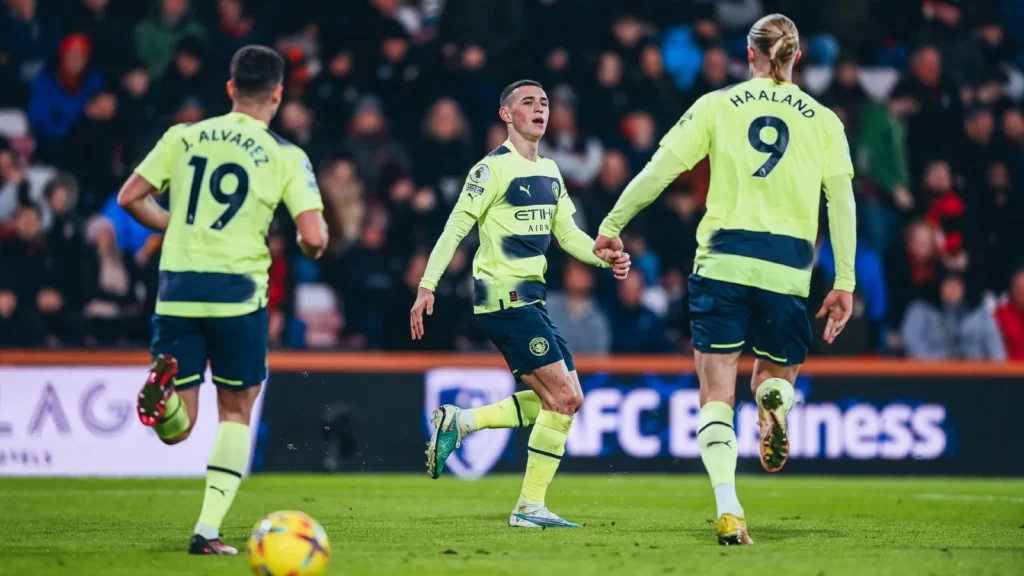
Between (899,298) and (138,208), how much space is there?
405 inches

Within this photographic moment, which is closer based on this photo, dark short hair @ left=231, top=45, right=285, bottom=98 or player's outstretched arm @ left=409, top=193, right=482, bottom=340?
dark short hair @ left=231, top=45, right=285, bottom=98

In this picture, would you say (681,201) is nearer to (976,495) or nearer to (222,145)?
(976,495)

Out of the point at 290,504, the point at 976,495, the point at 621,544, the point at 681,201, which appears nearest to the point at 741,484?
the point at 976,495

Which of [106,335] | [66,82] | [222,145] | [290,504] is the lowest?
[290,504]

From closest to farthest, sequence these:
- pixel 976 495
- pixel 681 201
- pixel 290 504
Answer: pixel 290 504
pixel 976 495
pixel 681 201

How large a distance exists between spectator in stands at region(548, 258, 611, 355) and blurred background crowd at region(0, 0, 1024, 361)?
0.02 m

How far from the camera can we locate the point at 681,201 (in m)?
15.2

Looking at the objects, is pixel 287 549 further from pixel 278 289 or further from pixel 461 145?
pixel 461 145

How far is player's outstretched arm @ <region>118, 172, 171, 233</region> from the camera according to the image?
6.98m

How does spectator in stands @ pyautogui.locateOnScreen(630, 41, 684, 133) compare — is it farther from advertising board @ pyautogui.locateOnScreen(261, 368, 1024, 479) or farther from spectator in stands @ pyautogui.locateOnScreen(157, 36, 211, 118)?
spectator in stands @ pyautogui.locateOnScreen(157, 36, 211, 118)

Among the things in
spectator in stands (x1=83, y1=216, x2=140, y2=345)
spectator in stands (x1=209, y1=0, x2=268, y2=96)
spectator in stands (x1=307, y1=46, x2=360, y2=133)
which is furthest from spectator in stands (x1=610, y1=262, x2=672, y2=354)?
spectator in stands (x1=209, y1=0, x2=268, y2=96)

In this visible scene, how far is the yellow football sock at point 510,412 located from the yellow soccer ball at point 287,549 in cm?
305

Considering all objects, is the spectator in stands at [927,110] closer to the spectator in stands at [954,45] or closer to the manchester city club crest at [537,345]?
the spectator in stands at [954,45]

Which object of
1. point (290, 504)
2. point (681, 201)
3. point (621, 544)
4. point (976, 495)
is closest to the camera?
point (621, 544)
